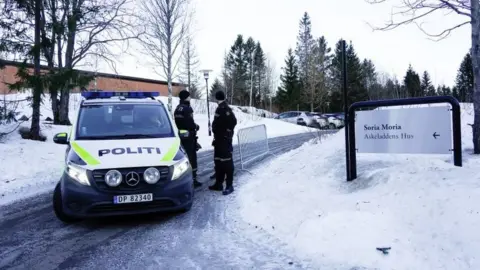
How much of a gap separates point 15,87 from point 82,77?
2.27 metres

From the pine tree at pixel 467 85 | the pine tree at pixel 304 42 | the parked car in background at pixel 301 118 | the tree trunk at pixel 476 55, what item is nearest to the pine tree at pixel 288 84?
the pine tree at pixel 304 42

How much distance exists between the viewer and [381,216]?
14.2ft

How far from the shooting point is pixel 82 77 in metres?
14.1

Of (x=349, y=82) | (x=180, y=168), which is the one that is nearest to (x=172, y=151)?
(x=180, y=168)

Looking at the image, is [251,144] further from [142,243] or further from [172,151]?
[142,243]

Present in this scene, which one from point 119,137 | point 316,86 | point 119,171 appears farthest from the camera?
point 316,86

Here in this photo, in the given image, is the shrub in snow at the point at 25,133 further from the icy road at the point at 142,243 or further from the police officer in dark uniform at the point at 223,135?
the police officer in dark uniform at the point at 223,135

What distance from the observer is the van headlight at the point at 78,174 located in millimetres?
5023

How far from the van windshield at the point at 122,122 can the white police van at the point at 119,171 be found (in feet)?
0.05

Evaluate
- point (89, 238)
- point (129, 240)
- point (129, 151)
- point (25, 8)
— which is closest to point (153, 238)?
point (129, 240)

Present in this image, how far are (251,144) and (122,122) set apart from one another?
5624mm

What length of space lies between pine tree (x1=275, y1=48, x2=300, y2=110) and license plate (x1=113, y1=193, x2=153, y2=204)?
55575 mm

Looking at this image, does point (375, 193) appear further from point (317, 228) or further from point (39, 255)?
point (39, 255)

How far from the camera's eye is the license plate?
5.05 metres
